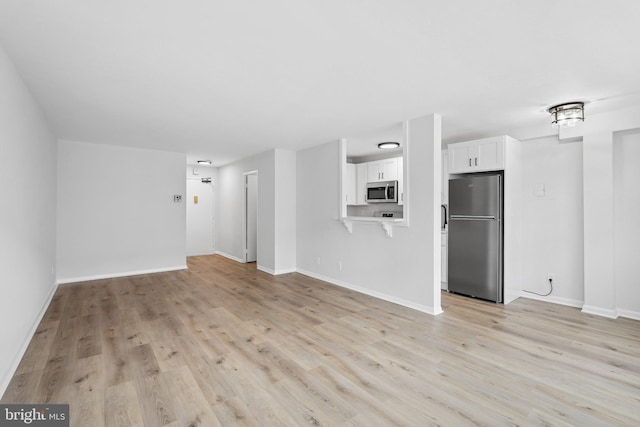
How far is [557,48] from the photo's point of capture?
7.21ft

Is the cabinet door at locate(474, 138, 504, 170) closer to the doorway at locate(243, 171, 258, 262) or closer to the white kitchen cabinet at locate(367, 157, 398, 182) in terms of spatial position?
the white kitchen cabinet at locate(367, 157, 398, 182)

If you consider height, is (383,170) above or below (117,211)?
above

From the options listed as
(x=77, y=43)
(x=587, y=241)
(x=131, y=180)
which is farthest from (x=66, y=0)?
(x=587, y=241)

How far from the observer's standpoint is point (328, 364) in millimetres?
2549

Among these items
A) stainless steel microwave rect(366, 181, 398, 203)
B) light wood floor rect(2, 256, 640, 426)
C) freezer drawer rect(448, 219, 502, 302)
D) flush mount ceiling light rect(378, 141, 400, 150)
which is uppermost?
flush mount ceiling light rect(378, 141, 400, 150)

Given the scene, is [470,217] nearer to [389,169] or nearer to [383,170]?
[389,169]

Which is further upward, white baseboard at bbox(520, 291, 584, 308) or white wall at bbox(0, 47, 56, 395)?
white wall at bbox(0, 47, 56, 395)

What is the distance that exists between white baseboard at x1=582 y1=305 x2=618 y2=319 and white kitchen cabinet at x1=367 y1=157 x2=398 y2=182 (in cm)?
346

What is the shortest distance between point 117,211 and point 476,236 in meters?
6.11

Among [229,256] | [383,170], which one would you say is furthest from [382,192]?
[229,256]

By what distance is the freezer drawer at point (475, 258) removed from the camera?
4223mm

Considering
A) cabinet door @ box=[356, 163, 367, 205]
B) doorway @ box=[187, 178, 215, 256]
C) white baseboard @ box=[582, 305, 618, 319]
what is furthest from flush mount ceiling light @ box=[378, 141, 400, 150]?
doorway @ box=[187, 178, 215, 256]

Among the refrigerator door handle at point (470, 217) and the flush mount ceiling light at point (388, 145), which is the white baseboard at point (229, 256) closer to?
the flush mount ceiling light at point (388, 145)

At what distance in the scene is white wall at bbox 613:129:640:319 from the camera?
11.9ft
